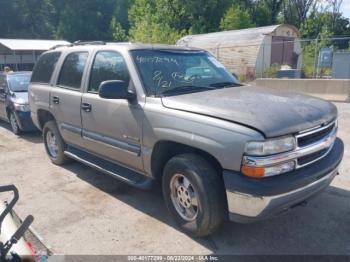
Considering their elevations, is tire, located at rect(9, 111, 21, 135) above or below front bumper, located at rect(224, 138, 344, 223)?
below

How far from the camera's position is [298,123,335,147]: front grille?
3062mm

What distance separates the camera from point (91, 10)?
53375mm

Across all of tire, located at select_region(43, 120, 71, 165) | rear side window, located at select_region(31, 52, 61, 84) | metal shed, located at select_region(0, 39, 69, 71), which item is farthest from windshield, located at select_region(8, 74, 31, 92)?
metal shed, located at select_region(0, 39, 69, 71)

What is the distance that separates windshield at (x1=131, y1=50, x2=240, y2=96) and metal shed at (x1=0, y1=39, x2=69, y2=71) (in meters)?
25.6

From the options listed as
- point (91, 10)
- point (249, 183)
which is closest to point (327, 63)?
point (249, 183)

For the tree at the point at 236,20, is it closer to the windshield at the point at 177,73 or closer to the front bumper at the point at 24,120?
the front bumper at the point at 24,120

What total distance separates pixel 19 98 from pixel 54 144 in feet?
10.2

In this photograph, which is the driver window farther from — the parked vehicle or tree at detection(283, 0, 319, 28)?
tree at detection(283, 0, 319, 28)

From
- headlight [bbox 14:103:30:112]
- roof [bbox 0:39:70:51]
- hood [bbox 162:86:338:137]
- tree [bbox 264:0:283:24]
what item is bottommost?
headlight [bbox 14:103:30:112]

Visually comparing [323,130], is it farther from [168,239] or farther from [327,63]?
[327,63]

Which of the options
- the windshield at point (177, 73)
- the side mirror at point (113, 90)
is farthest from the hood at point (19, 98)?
the side mirror at point (113, 90)

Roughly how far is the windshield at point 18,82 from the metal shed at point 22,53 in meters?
19.3

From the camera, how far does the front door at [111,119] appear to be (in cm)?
389

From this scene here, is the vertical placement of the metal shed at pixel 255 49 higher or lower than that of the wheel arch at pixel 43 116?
higher
